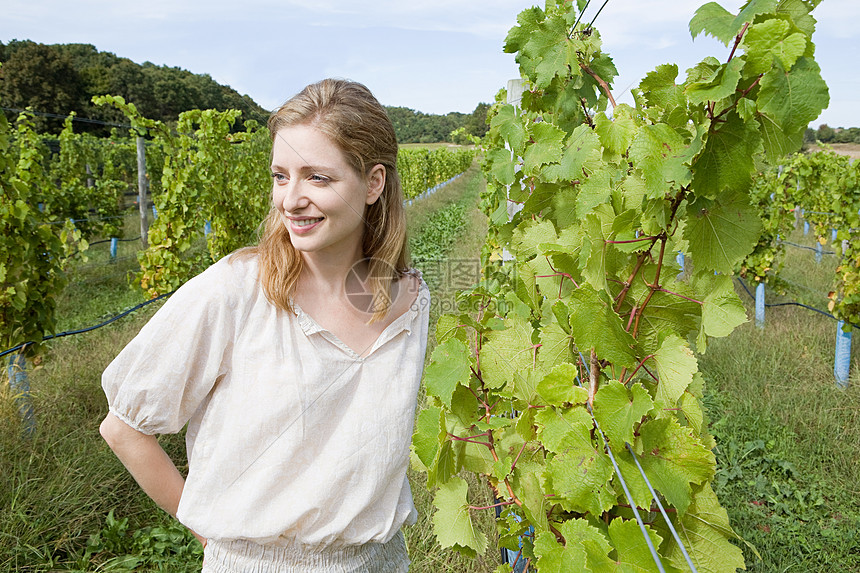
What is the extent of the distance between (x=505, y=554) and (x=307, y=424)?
88 centimetres

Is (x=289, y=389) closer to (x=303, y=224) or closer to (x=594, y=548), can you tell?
(x=303, y=224)

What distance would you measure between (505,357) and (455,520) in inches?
16.6

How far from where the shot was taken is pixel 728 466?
3.95 m

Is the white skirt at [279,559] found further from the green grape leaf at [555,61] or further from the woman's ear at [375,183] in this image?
the green grape leaf at [555,61]

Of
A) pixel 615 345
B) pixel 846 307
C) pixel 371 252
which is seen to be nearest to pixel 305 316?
pixel 371 252

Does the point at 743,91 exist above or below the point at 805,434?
above

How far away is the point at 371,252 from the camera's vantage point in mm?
1771

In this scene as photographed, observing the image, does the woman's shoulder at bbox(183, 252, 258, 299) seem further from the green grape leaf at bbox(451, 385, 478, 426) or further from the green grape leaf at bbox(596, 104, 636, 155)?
the green grape leaf at bbox(596, 104, 636, 155)

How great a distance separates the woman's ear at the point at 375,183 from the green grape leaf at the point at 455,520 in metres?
0.81

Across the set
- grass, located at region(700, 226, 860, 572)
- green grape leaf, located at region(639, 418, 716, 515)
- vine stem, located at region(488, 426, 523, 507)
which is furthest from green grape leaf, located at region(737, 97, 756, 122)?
grass, located at region(700, 226, 860, 572)

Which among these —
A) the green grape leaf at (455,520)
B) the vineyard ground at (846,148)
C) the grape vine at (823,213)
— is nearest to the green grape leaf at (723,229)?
the green grape leaf at (455,520)

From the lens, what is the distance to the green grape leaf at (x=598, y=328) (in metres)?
1.01

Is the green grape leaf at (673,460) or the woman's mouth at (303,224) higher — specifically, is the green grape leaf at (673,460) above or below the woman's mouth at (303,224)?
below

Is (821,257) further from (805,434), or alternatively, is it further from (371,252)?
(371,252)
